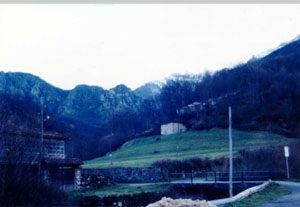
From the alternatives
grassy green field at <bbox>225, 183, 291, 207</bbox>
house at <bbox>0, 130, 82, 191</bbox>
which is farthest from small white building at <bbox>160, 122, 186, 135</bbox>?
grassy green field at <bbox>225, 183, 291, 207</bbox>

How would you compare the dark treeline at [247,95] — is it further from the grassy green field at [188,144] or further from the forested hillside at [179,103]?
the grassy green field at [188,144]

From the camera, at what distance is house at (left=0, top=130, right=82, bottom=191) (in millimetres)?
11695

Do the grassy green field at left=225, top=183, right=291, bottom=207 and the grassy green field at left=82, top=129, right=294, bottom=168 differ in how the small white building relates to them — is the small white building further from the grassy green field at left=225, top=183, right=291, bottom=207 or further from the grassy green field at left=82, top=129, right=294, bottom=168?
the grassy green field at left=225, top=183, right=291, bottom=207

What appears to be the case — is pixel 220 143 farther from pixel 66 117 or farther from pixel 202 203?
pixel 202 203

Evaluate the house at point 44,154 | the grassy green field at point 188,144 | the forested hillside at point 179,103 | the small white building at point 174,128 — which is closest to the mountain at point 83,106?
the forested hillside at point 179,103

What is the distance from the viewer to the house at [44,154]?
460 inches

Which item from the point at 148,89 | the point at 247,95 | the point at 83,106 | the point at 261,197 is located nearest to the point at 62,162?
the point at 261,197

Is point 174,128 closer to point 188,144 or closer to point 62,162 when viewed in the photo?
point 188,144

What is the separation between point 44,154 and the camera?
20.6m

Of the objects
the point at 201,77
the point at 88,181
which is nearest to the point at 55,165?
the point at 88,181

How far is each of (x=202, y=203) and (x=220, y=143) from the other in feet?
114

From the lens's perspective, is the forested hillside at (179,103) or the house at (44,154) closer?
the house at (44,154)

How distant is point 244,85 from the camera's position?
56594mm

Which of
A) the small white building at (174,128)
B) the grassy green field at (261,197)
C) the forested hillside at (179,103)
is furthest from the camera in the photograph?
the small white building at (174,128)
